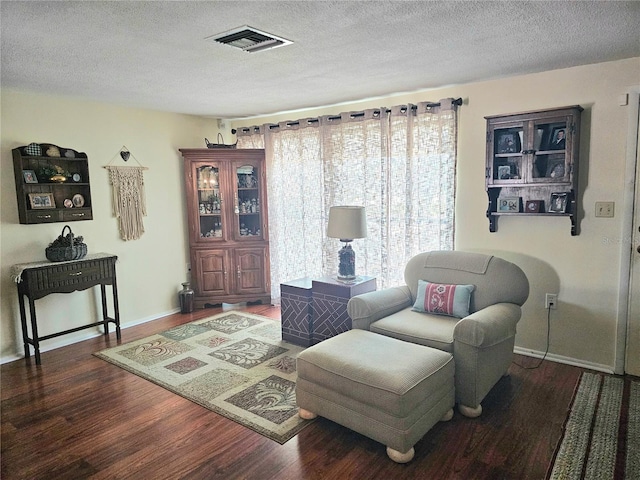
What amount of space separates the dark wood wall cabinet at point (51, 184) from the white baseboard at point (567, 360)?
13.9 feet

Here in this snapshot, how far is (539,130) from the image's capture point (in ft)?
10.8

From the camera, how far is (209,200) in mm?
5180

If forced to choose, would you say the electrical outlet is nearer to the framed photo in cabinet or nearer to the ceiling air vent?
the framed photo in cabinet

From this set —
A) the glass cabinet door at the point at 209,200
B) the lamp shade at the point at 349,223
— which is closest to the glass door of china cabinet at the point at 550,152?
the lamp shade at the point at 349,223

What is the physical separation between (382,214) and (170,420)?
2.59 meters

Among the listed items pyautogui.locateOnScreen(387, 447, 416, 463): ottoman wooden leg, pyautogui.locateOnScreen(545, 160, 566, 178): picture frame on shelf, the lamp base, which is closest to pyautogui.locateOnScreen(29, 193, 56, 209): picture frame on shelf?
the lamp base

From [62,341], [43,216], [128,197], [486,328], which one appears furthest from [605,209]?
[62,341]

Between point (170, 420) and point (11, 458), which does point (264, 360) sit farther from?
point (11, 458)

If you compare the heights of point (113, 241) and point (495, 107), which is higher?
point (495, 107)

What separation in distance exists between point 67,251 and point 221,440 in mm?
2445

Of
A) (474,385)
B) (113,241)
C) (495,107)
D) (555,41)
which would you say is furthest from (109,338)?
(555,41)

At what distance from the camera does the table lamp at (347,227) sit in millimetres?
3719

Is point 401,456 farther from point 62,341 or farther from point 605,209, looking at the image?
point 62,341

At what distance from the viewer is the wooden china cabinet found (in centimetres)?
509
